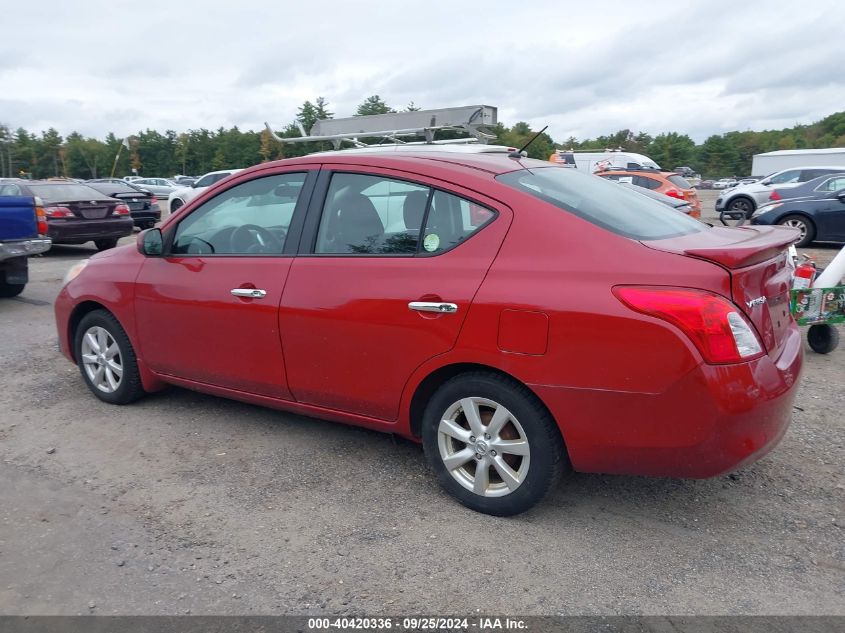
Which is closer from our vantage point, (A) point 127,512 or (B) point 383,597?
(B) point 383,597

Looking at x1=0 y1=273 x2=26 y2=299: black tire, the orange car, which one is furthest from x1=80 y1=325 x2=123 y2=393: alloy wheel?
the orange car

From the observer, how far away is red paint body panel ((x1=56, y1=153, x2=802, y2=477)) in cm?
288

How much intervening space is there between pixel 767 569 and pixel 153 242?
3.79 m

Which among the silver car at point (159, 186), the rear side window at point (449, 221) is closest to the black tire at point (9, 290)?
the rear side window at point (449, 221)

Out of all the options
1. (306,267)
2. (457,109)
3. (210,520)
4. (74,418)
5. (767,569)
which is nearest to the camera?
(767,569)

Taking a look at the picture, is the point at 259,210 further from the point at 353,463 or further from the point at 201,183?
the point at 201,183

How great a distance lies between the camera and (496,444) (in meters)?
3.29

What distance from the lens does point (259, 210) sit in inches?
167

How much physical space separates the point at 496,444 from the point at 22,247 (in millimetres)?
7403

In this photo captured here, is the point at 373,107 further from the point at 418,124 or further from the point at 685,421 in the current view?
the point at 685,421

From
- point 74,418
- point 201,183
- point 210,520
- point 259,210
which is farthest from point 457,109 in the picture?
point 201,183

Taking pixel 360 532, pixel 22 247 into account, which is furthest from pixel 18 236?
pixel 360 532

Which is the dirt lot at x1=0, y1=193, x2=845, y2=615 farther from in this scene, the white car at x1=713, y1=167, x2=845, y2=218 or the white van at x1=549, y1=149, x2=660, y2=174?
the white van at x1=549, y1=149, x2=660, y2=174

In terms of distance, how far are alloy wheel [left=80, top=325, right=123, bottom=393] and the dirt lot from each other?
0.44 meters
